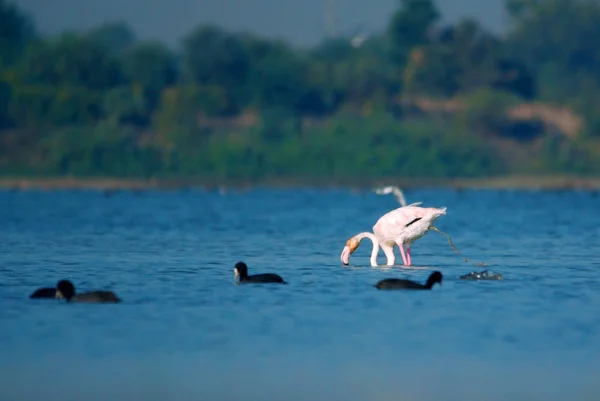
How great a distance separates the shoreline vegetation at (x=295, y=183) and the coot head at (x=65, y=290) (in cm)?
9412

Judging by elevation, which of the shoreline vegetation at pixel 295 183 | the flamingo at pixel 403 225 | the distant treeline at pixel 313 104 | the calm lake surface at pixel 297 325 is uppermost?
the distant treeline at pixel 313 104

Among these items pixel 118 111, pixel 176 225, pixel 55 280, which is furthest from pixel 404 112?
pixel 55 280

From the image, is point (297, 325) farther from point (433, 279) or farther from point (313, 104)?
point (313, 104)

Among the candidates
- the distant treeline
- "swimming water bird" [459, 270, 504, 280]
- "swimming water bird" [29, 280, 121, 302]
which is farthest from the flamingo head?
the distant treeline

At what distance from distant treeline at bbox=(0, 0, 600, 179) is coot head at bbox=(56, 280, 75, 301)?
101444mm

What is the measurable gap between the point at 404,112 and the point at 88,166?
30.7 m

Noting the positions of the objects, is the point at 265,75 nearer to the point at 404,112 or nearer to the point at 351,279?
the point at 404,112

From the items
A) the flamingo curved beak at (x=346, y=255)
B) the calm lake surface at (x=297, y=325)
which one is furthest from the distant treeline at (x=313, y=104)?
the flamingo curved beak at (x=346, y=255)

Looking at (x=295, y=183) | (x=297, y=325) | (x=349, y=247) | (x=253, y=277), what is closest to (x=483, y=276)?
(x=349, y=247)

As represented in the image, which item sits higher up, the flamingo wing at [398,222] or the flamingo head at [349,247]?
the flamingo wing at [398,222]

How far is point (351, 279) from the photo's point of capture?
28.6 m

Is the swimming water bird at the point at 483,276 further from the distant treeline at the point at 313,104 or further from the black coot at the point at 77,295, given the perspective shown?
the distant treeline at the point at 313,104

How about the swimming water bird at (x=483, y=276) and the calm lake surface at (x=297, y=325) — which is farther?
the swimming water bird at (x=483, y=276)

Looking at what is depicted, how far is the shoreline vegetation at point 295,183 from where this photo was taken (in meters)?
121
